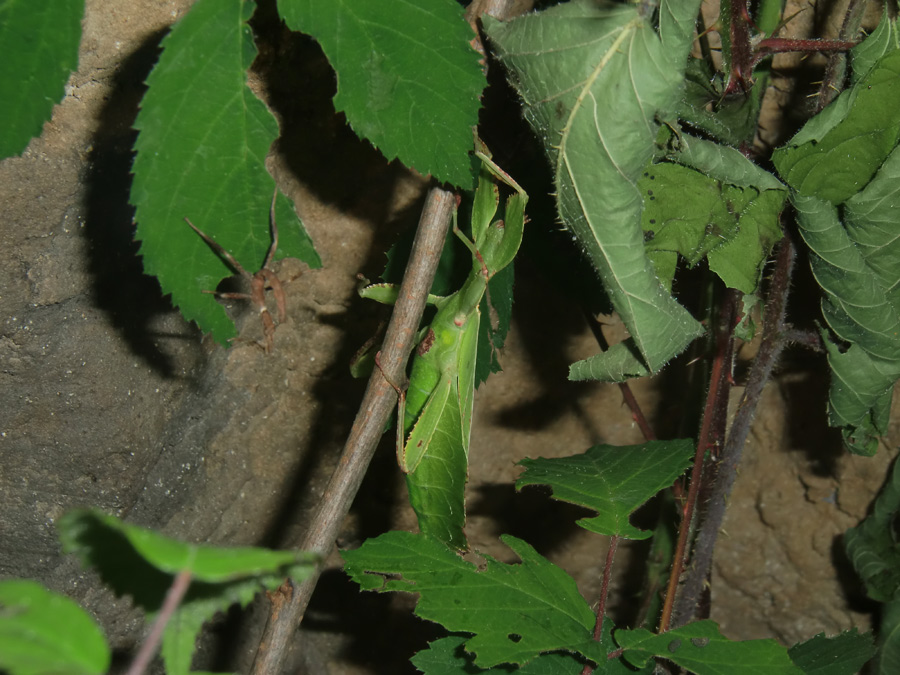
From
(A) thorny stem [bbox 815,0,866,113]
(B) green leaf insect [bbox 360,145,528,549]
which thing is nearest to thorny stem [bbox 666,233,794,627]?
(A) thorny stem [bbox 815,0,866,113]

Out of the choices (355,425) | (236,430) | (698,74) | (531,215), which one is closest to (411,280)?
(355,425)

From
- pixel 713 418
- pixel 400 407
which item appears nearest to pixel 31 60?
pixel 400 407

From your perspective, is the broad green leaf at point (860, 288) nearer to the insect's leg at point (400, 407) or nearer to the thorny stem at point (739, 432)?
the thorny stem at point (739, 432)

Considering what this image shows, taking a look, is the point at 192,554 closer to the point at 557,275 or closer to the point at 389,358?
the point at 389,358

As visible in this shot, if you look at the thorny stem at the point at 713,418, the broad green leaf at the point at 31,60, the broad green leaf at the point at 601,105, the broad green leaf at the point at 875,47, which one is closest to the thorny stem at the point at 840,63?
the broad green leaf at the point at 875,47

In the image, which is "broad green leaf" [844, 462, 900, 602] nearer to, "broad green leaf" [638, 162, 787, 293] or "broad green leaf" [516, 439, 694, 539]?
"broad green leaf" [516, 439, 694, 539]

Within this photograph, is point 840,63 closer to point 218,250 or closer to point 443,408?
point 443,408

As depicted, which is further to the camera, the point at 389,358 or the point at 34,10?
the point at 389,358
